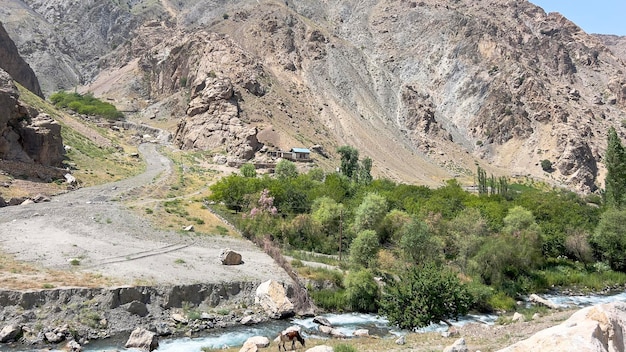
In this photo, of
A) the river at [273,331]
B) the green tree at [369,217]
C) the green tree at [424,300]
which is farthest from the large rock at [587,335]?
the green tree at [369,217]

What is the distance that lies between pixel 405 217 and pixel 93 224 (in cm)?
2832

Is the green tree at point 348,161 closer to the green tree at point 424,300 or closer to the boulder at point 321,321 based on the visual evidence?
the green tree at point 424,300

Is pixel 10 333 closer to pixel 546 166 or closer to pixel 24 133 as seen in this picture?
pixel 24 133

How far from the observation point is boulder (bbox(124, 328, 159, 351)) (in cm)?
2027

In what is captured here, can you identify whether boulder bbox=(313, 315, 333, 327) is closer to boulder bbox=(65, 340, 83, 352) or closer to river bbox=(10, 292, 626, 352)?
river bbox=(10, 292, 626, 352)

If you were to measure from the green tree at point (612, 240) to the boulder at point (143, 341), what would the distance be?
137 feet

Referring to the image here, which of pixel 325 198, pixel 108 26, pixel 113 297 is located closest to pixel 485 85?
pixel 325 198

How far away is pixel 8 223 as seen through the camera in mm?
34344

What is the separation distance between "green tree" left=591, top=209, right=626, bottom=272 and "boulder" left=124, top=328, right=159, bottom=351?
4166 cm

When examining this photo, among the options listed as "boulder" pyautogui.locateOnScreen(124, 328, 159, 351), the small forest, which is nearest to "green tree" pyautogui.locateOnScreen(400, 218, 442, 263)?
the small forest

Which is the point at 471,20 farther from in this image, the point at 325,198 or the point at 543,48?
the point at 325,198

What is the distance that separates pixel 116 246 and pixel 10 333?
43.9ft

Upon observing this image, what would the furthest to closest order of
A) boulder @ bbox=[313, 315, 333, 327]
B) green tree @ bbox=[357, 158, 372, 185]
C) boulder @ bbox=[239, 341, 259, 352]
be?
1. green tree @ bbox=[357, 158, 372, 185]
2. boulder @ bbox=[313, 315, 333, 327]
3. boulder @ bbox=[239, 341, 259, 352]

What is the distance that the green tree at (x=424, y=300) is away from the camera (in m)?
25.5
